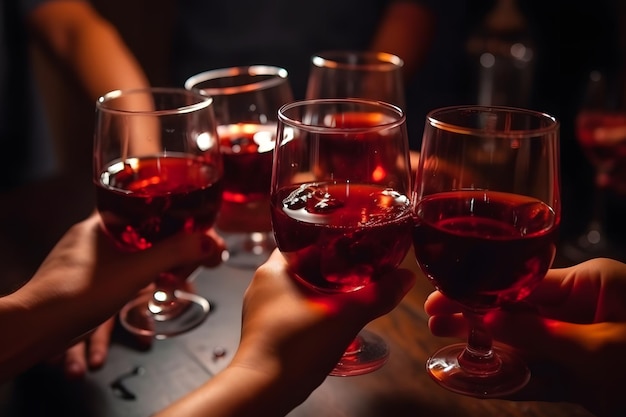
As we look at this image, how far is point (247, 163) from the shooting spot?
1.09 meters

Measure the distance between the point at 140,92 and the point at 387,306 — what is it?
505 mm

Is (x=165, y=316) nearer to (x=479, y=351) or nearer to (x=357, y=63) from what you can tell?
(x=479, y=351)

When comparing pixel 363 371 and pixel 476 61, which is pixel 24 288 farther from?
pixel 476 61

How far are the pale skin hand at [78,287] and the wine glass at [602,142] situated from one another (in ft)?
3.15

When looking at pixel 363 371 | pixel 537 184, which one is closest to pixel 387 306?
pixel 363 371

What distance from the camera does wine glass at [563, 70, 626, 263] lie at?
1.60m

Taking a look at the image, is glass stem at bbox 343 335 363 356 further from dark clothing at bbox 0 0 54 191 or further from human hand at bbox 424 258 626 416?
dark clothing at bbox 0 0 54 191

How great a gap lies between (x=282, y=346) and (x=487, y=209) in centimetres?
27

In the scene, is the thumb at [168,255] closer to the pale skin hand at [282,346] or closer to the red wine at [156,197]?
the red wine at [156,197]

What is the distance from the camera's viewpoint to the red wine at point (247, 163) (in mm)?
1088

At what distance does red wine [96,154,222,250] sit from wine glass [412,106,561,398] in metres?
0.32

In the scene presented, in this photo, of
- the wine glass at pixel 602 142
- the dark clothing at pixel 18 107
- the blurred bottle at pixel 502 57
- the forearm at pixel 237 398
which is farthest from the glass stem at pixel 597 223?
the dark clothing at pixel 18 107

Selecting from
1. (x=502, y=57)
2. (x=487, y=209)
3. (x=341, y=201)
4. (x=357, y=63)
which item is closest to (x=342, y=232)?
(x=341, y=201)

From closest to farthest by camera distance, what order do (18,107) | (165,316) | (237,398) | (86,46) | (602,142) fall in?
(237,398), (165,316), (602,142), (86,46), (18,107)
